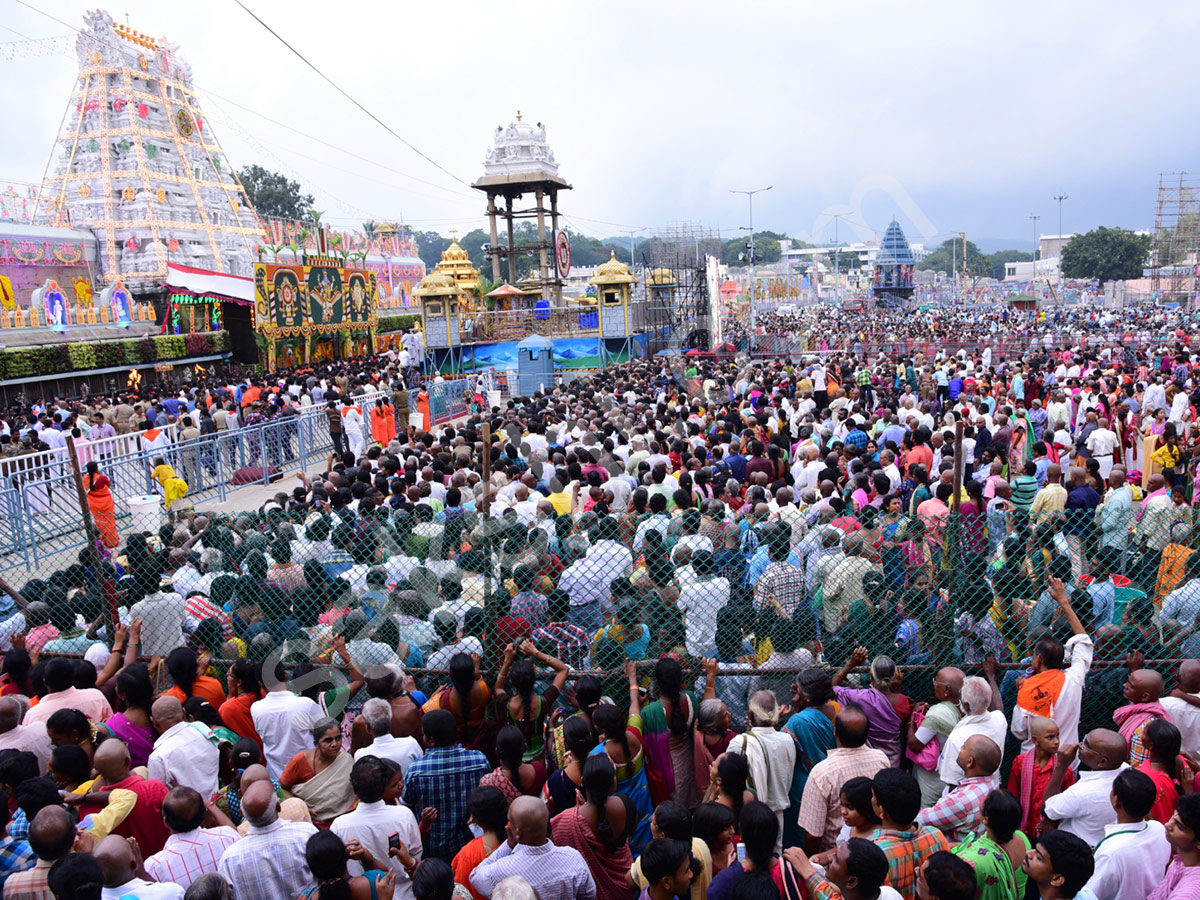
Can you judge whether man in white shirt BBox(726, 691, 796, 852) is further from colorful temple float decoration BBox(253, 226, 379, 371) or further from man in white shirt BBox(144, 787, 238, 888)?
colorful temple float decoration BBox(253, 226, 379, 371)

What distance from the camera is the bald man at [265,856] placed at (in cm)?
306

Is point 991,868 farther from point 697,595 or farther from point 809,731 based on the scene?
point 697,595

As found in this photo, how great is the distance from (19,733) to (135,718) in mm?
495

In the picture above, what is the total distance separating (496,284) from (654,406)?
32532 mm

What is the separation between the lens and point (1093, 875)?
2.88 meters

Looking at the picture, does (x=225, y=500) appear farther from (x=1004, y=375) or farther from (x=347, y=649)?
(x=1004, y=375)

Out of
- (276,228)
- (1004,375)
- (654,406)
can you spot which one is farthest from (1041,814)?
(276,228)

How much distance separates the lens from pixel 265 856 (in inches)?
121

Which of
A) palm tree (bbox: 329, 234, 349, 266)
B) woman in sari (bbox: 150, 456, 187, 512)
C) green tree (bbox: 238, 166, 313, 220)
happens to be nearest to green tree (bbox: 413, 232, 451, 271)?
green tree (bbox: 238, 166, 313, 220)

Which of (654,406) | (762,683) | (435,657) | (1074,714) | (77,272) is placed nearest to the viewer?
(1074,714)

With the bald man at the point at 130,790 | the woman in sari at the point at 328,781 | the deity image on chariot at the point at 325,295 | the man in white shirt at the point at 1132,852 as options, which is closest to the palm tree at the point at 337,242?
the deity image on chariot at the point at 325,295

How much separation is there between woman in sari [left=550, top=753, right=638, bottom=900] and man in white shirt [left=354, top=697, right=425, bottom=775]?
80 cm

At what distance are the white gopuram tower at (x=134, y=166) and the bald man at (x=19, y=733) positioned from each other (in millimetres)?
36486

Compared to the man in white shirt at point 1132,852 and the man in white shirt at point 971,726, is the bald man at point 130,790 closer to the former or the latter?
the man in white shirt at point 971,726
